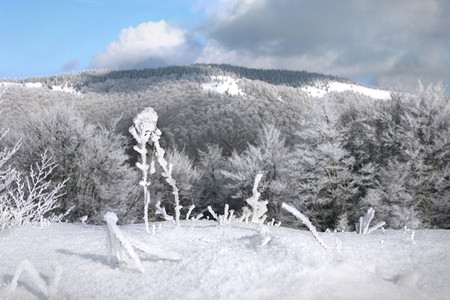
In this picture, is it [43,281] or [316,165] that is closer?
[43,281]

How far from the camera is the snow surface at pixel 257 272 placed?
2.28 meters

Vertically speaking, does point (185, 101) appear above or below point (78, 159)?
above

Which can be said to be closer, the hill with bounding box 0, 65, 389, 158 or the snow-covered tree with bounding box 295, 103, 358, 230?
the snow-covered tree with bounding box 295, 103, 358, 230

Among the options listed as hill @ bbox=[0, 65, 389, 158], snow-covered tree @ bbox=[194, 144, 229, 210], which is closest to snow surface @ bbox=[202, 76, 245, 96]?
hill @ bbox=[0, 65, 389, 158]

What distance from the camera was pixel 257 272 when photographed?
8.18ft

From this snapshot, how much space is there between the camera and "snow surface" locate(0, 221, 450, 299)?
7.47ft

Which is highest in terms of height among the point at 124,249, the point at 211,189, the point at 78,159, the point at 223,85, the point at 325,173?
the point at 223,85

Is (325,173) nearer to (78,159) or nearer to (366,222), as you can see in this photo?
(78,159)

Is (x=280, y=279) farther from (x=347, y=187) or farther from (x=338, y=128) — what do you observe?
(x=338, y=128)

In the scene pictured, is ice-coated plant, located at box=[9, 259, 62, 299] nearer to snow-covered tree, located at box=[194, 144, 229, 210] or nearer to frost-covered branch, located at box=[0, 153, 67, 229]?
frost-covered branch, located at box=[0, 153, 67, 229]

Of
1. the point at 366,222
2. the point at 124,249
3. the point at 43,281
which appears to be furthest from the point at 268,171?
the point at 43,281

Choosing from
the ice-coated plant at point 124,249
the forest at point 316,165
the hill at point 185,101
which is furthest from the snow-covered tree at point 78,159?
the ice-coated plant at point 124,249

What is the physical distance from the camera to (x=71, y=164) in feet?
64.6

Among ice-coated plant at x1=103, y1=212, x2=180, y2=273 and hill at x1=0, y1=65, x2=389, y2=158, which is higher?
hill at x1=0, y1=65, x2=389, y2=158
